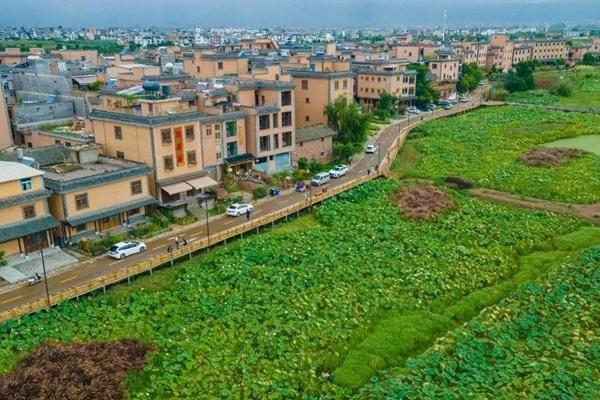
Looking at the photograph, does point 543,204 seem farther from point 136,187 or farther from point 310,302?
point 136,187

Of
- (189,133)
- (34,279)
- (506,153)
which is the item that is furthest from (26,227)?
(506,153)

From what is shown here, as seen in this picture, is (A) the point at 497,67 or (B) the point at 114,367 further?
(A) the point at 497,67

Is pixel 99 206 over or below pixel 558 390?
over

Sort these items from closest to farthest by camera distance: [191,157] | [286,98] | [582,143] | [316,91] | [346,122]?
1. [191,157]
2. [286,98]
3. [346,122]
4. [316,91]
5. [582,143]

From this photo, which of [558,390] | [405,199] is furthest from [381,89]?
[558,390]

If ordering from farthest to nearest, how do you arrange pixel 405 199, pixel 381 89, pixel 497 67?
pixel 497 67, pixel 381 89, pixel 405 199

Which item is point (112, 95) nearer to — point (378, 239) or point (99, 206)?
point (99, 206)

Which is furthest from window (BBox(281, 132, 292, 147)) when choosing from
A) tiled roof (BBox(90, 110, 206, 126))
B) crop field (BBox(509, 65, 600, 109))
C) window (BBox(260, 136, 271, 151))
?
crop field (BBox(509, 65, 600, 109))
